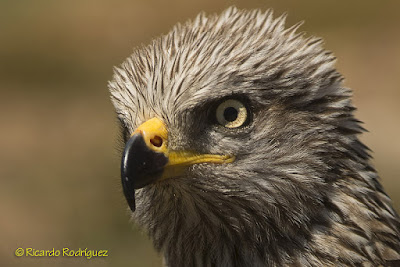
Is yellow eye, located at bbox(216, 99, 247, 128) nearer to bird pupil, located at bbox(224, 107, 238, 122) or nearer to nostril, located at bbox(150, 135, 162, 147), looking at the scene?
bird pupil, located at bbox(224, 107, 238, 122)

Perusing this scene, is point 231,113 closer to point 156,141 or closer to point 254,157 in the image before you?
point 254,157

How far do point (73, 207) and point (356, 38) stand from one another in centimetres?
709

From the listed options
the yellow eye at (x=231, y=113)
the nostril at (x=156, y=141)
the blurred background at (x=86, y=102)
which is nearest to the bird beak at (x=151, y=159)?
the nostril at (x=156, y=141)

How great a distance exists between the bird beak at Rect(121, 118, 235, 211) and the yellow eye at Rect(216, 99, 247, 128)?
172mm

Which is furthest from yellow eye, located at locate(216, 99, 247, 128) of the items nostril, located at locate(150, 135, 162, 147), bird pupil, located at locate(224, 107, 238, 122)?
nostril, located at locate(150, 135, 162, 147)

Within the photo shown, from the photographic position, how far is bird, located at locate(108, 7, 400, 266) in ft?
16.0

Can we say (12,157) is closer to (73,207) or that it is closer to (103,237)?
(73,207)

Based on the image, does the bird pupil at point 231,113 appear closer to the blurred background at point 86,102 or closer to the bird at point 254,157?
the bird at point 254,157

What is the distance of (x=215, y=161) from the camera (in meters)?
4.87

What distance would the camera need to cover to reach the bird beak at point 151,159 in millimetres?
4629

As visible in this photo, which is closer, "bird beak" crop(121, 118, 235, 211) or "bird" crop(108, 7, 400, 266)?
"bird beak" crop(121, 118, 235, 211)

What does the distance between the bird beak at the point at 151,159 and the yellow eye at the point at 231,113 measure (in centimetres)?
17

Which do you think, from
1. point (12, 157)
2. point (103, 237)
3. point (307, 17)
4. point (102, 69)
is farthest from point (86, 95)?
point (103, 237)

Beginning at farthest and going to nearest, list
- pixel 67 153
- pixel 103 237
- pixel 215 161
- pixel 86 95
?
pixel 86 95
pixel 67 153
pixel 103 237
pixel 215 161
